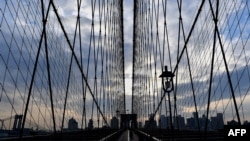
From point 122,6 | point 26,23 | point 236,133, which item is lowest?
point 236,133

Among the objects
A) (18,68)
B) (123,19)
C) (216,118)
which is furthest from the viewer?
(123,19)

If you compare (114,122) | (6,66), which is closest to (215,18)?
(6,66)

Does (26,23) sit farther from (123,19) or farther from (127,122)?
(127,122)

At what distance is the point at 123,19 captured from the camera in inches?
1230

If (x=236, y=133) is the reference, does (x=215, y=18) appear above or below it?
above

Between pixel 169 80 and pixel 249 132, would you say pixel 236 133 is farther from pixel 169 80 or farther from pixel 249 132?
pixel 169 80

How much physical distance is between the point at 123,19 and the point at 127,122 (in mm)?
25682

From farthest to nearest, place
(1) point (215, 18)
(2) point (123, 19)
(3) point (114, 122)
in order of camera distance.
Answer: (3) point (114, 122), (2) point (123, 19), (1) point (215, 18)

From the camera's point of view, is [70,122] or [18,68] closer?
[18,68]

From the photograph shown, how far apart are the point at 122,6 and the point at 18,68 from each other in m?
22.0

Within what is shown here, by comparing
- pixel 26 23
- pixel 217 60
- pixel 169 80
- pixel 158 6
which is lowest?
pixel 169 80

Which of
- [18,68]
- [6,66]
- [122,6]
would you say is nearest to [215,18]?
[6,66]

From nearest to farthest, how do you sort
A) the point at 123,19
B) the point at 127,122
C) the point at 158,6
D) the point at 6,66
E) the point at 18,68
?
1. the point at 6,66
2. the point at 18,68
3. the point at 158,6
4. the point at 123,19
5. the point at 127,122

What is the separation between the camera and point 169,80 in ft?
23.4
